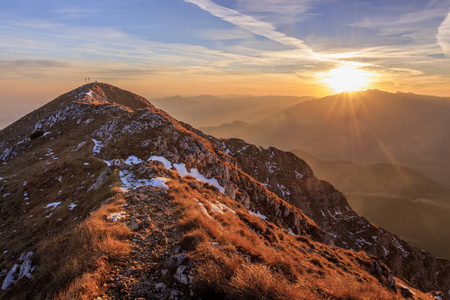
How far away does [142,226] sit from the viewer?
33.6 ft

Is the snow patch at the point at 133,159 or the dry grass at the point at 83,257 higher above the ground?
the dry grass at the point at 83,257

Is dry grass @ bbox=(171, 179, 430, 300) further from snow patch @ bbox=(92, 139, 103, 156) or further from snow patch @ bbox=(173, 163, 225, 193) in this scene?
snow patch @ bbox=(92, 139, 103, 156)

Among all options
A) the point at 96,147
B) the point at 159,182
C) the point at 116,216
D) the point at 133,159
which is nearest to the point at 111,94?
the point at 96,147

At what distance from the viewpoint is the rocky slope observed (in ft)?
20.3

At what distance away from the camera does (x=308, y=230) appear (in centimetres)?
4228

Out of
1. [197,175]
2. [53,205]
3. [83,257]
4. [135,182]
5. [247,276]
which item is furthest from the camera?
[197,175]

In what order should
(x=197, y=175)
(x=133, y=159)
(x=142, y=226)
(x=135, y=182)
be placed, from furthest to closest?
1. (x=197, y=175)
2. (x=133, y=159)
3. (x=135, y=182)
4. (x=142, y=226)

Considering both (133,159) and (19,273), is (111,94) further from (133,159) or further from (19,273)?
(19,273)

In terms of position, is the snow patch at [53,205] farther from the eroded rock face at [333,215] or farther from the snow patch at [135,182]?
the eroded rock face at [333,215]

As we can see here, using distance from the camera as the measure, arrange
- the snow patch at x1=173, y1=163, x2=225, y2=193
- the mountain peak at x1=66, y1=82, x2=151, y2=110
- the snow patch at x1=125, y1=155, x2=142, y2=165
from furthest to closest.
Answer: the mountain peak at x1=66, y1=82, x2=151, y2=110 → the snow patch at x1=173, y1=163, x2=225, y2=193 → the snow patch at x1=125, y1=155, x2=142, y2=165

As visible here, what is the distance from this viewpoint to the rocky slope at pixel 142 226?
20.3 ft

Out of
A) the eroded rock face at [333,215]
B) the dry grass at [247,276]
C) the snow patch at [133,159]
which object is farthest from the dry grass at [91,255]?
the eroded rock face at [333,215]

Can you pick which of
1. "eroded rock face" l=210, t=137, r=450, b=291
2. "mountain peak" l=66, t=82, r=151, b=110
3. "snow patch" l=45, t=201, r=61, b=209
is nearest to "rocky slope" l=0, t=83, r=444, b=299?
"snow patch" l=45, t=201, r=61, b=209

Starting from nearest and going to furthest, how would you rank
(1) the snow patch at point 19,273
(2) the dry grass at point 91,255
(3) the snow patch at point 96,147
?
(2) the dry grass at point 91,255 → (1) the snow patch at point 19,273 → (3) the snow patch at point 96,147
